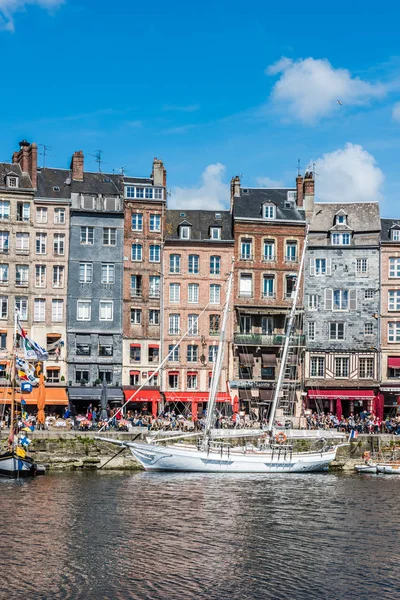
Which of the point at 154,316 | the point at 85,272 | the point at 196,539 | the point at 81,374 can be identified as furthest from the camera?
the point at 154,316

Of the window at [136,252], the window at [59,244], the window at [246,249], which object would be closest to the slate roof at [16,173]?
the window at [59,244]

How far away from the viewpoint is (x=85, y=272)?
80250 millimetres

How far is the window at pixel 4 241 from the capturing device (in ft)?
259

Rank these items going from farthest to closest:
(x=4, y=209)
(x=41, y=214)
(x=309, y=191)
Result: (x=309, y=191) < (x=41, y=214) < (x=4, y=209)

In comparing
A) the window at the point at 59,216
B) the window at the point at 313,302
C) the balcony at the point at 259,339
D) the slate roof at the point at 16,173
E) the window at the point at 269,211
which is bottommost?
the balcony at the point at 259,339

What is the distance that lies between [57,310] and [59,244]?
524 centimetres

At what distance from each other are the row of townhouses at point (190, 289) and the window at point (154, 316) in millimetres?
81

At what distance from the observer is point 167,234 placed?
8244cm

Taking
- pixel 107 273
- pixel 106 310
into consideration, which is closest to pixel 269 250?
pixel 107 273

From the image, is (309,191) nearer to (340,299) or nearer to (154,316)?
(340,299)

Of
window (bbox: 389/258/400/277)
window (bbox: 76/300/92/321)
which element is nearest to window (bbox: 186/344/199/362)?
window (bbox: 76/300/92/321)

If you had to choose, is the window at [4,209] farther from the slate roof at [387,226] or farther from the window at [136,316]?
the slate roof at [387,226]

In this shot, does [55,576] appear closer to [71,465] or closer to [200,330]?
[71,465]

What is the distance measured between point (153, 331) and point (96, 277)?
6310 mm
